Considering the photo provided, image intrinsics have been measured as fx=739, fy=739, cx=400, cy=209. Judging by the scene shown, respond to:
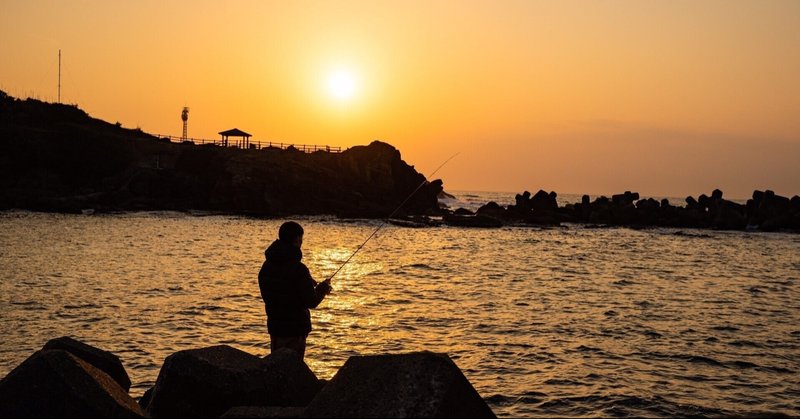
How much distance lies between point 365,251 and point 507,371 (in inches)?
1257

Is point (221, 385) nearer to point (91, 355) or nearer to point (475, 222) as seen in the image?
point (91, 355)

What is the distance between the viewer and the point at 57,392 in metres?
5.94

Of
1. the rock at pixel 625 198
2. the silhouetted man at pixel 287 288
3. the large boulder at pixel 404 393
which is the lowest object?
the large boulder at pixel 404 393

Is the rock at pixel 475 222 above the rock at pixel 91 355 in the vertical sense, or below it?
above

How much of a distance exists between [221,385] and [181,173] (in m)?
77.8

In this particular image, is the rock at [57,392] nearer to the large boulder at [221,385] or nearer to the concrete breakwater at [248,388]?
the concrete breakwater at [248,388]

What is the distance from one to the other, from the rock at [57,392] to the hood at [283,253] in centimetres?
200

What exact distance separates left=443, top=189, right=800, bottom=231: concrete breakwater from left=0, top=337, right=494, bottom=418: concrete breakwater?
64557 mm

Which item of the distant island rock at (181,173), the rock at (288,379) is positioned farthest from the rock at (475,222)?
the rock at (288,379)

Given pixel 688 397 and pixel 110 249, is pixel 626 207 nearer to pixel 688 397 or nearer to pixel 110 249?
pixel 110 249

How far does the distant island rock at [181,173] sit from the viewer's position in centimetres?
7538

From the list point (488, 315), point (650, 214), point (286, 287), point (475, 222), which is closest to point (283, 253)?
point (286, 287)

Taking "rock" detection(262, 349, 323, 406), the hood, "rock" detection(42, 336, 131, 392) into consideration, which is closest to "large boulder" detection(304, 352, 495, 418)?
"rock" detection(262, 349, 323, 406)

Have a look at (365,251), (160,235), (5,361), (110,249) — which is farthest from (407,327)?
(160,235)
